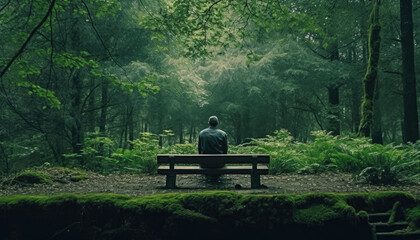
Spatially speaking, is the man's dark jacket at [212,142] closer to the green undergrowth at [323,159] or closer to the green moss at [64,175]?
the green undergrowth at [323,159]

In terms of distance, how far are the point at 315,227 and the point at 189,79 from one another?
1273 cm

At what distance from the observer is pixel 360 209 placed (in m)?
4.38

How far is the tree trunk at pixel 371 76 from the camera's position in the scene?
1099 cm

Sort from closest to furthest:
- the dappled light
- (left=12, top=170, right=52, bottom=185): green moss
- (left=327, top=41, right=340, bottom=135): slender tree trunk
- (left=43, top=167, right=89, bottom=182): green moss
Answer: the dappled light < (left=12, top=170, right=52, bottom=185): green moss < (left=43, top=167, right=89, bottom=182): green moss < (left=327, top=41, right=340, bottom=135): slender tree trunk

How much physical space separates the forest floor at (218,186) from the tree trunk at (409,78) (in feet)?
14.7

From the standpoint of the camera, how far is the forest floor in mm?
6191

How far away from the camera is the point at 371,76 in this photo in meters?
11.2

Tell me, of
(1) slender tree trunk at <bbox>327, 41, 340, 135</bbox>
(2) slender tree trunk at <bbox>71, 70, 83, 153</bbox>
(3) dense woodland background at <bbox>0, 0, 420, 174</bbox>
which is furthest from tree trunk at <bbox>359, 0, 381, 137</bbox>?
(2) slender tree trunk at <bbox>71, 70, 83, 153</bbox>

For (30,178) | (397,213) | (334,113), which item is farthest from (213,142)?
(334,113)

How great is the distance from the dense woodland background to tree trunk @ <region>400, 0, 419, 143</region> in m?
0.04

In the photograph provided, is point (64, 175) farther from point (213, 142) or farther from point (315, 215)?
point (315, 215)

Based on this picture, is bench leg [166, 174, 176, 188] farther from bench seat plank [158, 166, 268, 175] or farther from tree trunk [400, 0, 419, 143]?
tree trunk [400, 0, 419, 143]

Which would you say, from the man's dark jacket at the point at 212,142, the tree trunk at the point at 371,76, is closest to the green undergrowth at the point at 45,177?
the man's dark jacket at the point at 212,142

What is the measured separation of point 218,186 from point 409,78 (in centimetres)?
834
